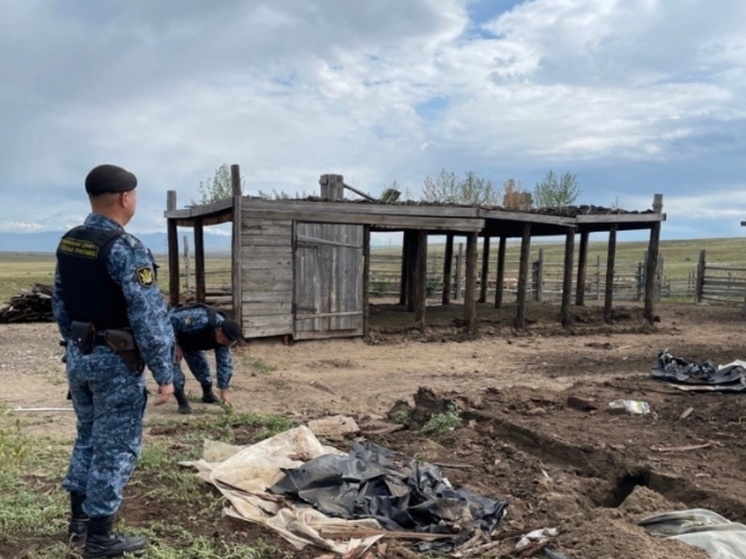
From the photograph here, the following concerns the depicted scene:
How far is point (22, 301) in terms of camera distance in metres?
15.4

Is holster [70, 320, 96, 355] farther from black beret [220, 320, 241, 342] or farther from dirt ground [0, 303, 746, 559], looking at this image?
black beret [220, 320, 241, 342]

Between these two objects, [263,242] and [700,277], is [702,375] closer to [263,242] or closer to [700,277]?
[263,242]

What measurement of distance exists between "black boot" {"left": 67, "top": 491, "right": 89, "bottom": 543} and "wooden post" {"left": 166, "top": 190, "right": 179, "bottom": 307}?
36.8 feet

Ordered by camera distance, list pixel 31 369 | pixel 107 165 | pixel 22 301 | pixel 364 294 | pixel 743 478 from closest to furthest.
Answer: pixel 107 165
pixel 743 478
pixel 31 369
pixel 364 294
pixel 22 301

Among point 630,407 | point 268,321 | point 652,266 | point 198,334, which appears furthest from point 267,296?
point 652,266

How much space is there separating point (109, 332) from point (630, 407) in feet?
18.4

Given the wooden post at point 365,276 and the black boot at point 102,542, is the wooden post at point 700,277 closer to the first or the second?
the wooden post at point 365,276

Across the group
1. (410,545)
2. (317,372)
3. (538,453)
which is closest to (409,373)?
(317,372)

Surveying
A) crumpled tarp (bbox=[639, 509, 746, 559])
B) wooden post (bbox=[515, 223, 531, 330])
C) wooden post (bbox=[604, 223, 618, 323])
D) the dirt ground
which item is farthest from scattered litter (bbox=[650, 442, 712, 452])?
wooden post (bbox=[604, 223, 618, 323])

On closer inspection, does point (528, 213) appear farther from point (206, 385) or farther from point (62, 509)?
point (62, 509)

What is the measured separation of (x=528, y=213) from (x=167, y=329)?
1189 centimetres

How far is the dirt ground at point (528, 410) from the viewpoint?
4176 millimetres

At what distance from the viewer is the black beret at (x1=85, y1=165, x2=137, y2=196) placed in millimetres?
3143

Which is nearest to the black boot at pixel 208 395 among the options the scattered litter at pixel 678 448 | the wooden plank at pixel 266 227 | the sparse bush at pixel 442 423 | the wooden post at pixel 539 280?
the sparse bush at pixel 442 423
